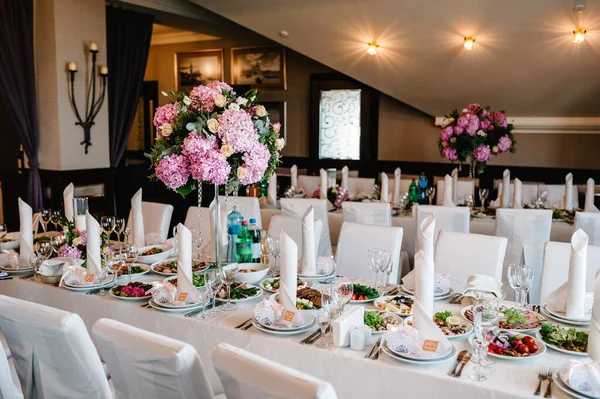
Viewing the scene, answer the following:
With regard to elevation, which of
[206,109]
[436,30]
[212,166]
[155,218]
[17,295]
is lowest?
[17,295]

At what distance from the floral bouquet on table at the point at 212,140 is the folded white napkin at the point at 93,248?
45cm

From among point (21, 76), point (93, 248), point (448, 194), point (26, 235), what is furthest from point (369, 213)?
point (21, 76)

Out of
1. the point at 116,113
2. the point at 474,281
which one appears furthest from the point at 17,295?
the point at 116,113

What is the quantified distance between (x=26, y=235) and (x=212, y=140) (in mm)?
1387

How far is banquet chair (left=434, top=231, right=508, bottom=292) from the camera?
9.86ft

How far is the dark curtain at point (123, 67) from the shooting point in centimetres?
684

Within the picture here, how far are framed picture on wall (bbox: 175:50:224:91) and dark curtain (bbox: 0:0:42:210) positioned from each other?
3.76 meters

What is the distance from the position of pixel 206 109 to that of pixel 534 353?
1.70m

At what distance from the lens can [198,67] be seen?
9.75 meters

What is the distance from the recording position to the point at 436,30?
620 cm

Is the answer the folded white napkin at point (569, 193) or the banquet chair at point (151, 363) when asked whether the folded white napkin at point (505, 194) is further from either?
the banquet chair at point (151, 363)

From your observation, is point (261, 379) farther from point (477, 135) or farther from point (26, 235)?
point (477, 135)

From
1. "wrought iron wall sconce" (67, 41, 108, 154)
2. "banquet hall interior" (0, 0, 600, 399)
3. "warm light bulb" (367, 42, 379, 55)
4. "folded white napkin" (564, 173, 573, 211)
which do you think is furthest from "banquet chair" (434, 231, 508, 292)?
"wrought iron wall sconce" (67, 41, 108, 154)

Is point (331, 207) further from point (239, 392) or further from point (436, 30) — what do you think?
point (239, 392)
